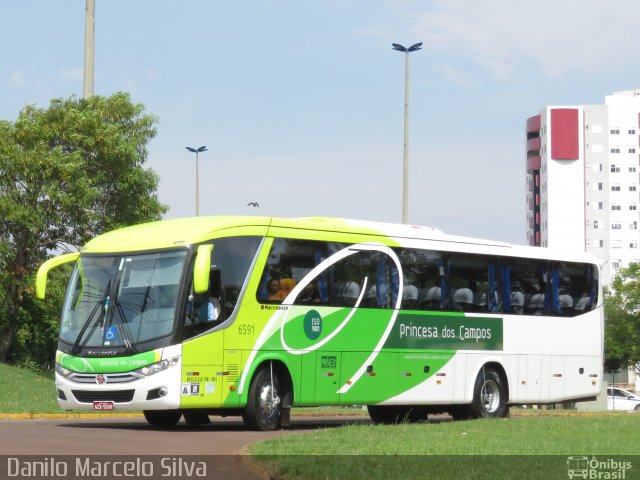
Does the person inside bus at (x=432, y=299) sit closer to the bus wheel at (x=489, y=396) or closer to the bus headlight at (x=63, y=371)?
the bus wheel at (x=489, y=396)

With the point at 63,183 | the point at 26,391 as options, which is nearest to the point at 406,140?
the point at 63,183

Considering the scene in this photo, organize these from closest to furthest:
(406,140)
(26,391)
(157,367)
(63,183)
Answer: (157,367), (26,391), (63,183), (406,140)

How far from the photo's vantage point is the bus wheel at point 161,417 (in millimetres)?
22141

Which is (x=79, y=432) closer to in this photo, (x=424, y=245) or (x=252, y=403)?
(x=252, y=403)

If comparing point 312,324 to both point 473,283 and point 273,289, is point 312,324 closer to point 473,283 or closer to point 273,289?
point 273,289

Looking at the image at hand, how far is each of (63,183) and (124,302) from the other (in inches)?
813

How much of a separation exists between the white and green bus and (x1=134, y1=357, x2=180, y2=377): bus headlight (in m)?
0.02

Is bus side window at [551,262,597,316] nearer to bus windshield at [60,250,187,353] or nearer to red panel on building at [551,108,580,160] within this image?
bus windshield at [60,250,187,353]

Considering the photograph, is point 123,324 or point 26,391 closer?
point 123,324

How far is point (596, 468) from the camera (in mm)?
13109

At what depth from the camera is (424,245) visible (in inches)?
958

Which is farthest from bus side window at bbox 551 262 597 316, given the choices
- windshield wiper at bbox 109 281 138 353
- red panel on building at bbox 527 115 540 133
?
red panel on building at bbox 527 115 540 133

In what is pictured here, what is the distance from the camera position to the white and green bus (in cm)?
2005

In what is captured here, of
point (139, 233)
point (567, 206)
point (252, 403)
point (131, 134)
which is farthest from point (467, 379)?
point (567, 206)
